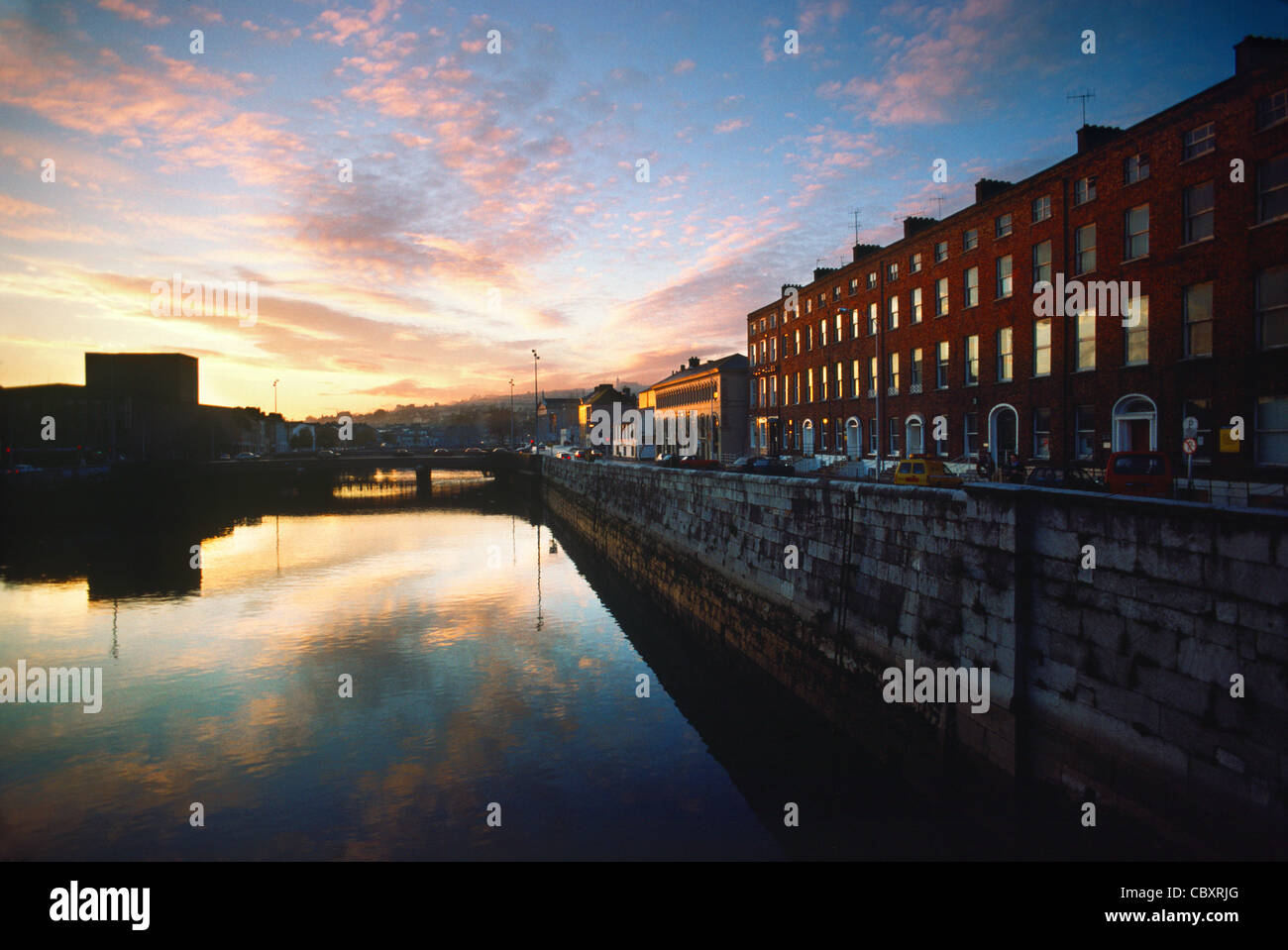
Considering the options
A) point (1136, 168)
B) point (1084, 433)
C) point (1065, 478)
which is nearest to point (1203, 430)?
point (1084, 433)

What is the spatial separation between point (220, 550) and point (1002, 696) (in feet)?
172

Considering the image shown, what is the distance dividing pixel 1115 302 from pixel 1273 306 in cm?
632

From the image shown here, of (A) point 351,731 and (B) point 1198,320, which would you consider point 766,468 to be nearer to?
(B) point 1198,320

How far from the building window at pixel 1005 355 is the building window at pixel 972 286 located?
2.80 meters

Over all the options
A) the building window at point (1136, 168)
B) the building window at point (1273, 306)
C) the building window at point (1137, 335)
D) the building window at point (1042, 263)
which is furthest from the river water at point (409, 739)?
the building window at point (1136, 168)

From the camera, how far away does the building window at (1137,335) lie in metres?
29.1

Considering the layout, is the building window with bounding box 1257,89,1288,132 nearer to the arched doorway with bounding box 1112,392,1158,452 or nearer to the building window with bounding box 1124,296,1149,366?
the building window with bounding box 1124,296,1149,366

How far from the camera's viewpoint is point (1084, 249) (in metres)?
32.3

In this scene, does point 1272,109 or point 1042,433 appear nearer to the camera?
point 1272,109

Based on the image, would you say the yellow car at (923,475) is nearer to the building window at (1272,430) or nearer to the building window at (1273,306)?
the building window at (1272,430)

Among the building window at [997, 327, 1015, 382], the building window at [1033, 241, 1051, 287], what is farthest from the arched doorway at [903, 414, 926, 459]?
the building window at [1033, 241, 1051, 287]

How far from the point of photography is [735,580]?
22906 mm
